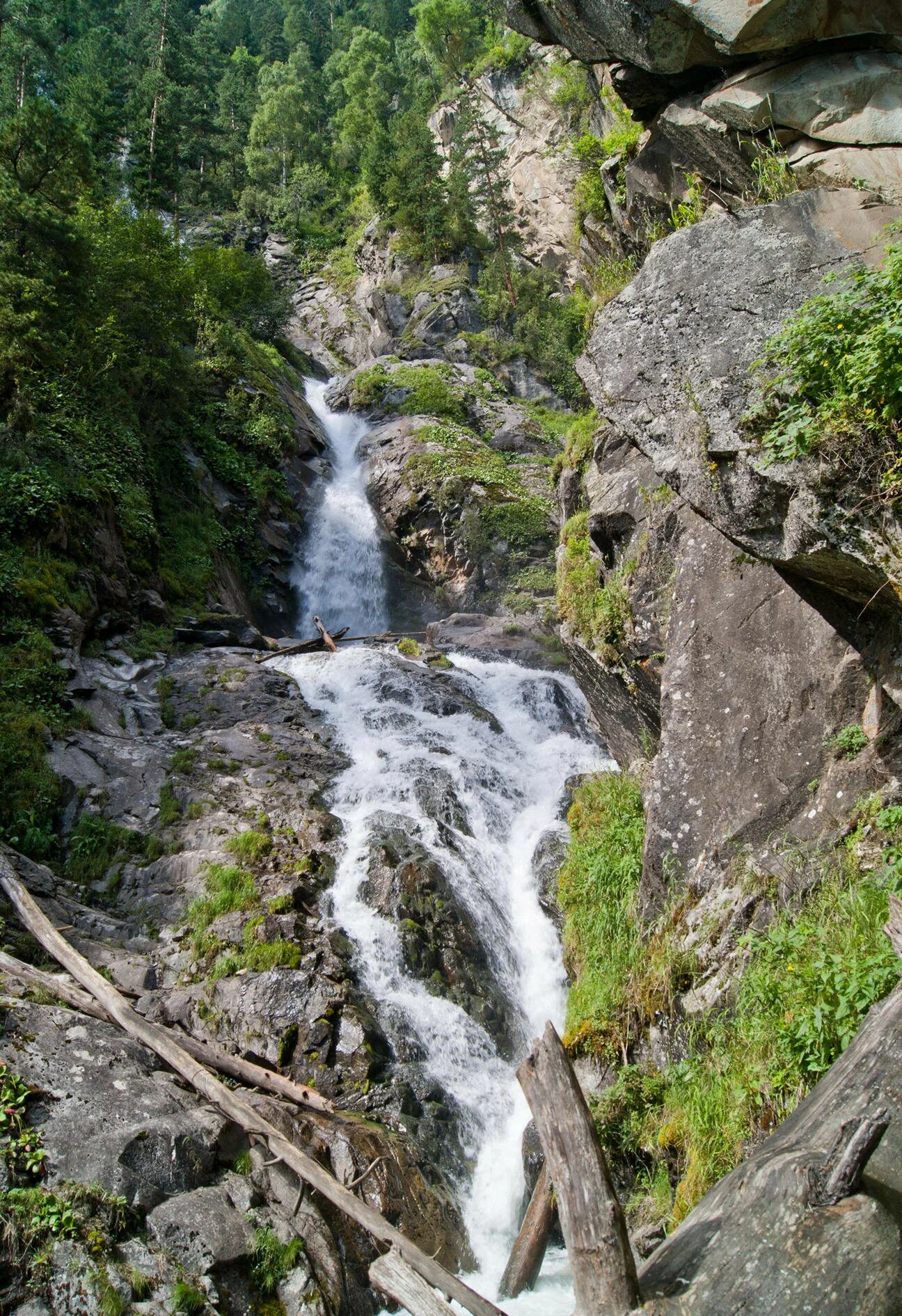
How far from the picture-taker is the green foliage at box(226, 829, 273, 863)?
30.3 feet

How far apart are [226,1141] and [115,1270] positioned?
47.0 inches

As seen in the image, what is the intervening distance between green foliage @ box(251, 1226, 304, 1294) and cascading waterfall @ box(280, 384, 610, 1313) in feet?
5.50

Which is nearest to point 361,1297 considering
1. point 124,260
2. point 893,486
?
point 893,486

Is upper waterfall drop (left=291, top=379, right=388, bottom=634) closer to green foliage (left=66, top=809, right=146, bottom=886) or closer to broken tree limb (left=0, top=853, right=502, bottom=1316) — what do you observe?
green foliage (left=66, top=809, right=146, bottom=886)

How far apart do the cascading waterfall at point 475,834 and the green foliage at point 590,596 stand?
292 cm

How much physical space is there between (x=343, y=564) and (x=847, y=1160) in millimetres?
19600

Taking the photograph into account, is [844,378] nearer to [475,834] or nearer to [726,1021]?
[726,1021]

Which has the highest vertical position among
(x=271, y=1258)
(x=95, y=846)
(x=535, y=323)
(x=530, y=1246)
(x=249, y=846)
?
(x=535, y=323)

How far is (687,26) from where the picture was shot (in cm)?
764

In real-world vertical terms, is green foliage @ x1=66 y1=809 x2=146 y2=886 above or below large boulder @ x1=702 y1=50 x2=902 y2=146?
below

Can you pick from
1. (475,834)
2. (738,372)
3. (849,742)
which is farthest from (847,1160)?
(475,834)

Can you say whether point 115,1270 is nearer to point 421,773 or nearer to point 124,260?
point 421,773

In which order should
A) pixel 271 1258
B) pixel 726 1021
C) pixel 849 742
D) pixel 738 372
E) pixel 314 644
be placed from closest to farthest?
pixel 271 1258 → pixel 726 1021 → pixel 849 742 → pixel 738 372 → pixel 314 644

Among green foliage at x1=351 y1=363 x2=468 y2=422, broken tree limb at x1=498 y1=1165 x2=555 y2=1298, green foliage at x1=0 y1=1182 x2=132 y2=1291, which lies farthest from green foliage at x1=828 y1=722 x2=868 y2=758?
green foliage at x1=351 y1=363 x2=468 y2=422
